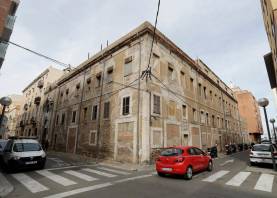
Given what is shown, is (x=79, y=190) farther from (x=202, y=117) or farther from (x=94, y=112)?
(x=202, y=117)

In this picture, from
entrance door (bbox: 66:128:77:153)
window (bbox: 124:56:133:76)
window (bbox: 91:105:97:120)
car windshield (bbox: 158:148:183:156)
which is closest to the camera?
car windshield (bbox: 158:148:183:156)

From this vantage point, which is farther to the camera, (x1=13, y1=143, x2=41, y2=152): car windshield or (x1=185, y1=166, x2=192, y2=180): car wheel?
(x1=13, y1=143, x2=41, y2=152): car windshield

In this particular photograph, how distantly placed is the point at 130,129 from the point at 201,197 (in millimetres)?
8616

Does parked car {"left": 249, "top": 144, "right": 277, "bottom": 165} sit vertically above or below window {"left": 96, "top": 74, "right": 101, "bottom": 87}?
below

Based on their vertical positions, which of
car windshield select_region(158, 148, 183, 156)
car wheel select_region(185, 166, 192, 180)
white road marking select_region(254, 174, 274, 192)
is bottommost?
white road marking select_region(254, 174, 274, 192)

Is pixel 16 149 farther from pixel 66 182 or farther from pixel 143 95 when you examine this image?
pixel 143 95

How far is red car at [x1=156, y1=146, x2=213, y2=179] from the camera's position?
783 cm

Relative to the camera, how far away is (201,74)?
78.0ft

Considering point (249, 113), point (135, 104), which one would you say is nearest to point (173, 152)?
point (135, 104)

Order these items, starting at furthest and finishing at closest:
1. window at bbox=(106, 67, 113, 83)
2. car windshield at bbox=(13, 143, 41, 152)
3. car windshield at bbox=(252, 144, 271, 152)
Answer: window at bbox=(106, 67, 113, 83), car windshield at bbox=(252, 144, 271, 152), car windshield at bbox=(13, 143, 41, 152)

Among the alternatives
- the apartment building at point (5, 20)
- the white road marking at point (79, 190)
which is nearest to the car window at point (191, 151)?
the white road marking at point (79, 190)

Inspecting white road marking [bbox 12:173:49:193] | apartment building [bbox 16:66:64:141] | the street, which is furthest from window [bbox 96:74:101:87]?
apartment building [bbox 16:66:64:141]

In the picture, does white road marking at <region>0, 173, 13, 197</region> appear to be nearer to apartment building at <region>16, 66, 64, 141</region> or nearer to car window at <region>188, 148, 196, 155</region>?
car window at <region>188, 148, 196, 155</region>

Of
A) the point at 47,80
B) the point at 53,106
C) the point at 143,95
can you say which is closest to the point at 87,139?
the point at 143,95
